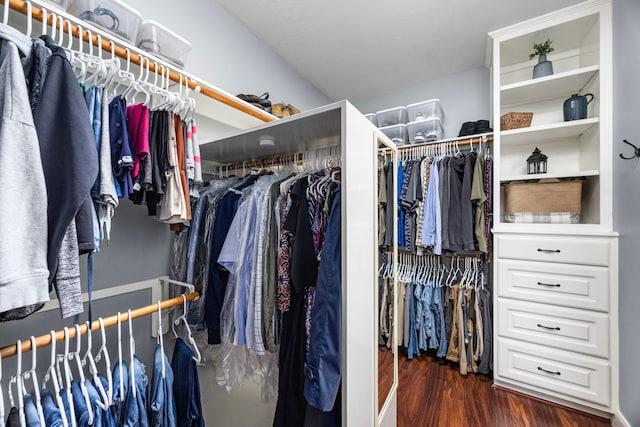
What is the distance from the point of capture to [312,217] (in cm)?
110

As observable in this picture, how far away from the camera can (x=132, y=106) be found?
0.89 meters

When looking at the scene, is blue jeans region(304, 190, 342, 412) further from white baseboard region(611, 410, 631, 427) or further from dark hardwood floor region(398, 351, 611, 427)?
white baseboard region(611, 410, 631, 427)

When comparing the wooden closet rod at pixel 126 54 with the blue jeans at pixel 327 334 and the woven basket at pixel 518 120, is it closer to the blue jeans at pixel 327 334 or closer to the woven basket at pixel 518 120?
the blue jeans at pixel 327 334

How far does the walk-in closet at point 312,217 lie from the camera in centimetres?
70

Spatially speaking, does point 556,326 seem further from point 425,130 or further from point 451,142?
point 425,130

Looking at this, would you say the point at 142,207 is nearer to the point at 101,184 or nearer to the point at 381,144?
the point at 101,184

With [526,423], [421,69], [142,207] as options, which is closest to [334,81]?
[421,69]

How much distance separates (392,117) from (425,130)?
39 cm

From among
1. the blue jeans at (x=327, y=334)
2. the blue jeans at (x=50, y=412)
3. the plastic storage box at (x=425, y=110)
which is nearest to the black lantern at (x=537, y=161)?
the plastic storage box at (x=425, y=110)

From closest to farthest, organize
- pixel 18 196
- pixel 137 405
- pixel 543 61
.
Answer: pixel 18 196, pixel 137 405, pixel 543 61

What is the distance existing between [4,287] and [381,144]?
134 centimetres

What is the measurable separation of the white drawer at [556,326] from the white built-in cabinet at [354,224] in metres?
1.26

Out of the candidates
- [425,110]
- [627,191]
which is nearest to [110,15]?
[425,110]

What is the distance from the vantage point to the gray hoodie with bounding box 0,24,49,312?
0.50m
